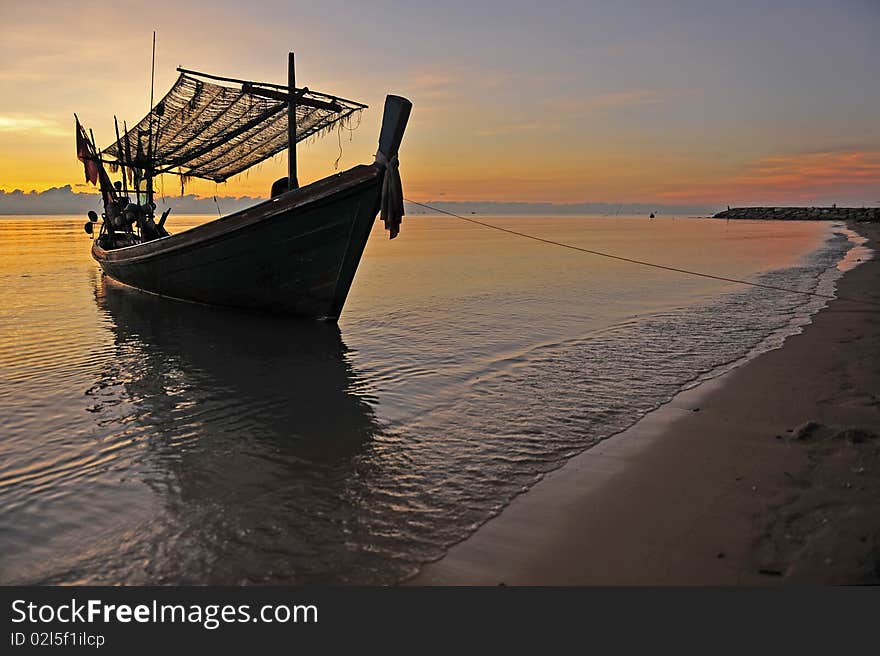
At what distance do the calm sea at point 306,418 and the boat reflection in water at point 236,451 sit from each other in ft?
0.07

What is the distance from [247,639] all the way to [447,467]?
2.26 m

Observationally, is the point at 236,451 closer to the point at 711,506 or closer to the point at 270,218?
the point at 711,506

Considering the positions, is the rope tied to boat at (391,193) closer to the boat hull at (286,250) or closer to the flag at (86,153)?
the boat hull at (286,250)

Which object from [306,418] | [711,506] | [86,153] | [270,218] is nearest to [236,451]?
[306,418]

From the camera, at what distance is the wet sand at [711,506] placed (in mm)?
3189

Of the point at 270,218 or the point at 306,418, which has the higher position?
the point at 270,218

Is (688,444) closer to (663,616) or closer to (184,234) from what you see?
(663,616)

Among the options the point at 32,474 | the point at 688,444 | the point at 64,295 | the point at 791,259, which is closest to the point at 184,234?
the point at 64,295

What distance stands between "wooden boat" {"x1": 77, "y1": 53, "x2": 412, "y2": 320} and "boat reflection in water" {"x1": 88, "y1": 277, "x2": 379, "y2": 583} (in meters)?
1.34

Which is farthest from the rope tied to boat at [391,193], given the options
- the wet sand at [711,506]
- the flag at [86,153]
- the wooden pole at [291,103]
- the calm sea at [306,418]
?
the flag at [86,153]

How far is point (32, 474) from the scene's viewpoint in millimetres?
4727

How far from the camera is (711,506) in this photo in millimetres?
3875

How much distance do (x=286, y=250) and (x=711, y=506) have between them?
348 inches

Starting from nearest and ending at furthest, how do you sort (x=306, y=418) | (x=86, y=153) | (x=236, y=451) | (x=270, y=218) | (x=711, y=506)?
(x=711, y=506) → (x=236, y=451) → (x=306, y=418) → (x=270, y=218) → (x=86, y=153)
